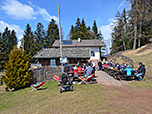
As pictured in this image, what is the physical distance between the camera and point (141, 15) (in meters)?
29.5

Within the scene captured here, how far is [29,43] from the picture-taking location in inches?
1762

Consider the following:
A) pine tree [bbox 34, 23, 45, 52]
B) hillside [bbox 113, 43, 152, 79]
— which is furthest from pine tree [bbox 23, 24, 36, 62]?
hillside [bbox 113, 43, 152, 79]

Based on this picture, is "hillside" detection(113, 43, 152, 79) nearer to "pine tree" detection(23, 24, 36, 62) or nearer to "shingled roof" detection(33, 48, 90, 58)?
"shingled roof" detection(33, 48, 90, 58)

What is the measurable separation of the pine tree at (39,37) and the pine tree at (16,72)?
34655 millimetres

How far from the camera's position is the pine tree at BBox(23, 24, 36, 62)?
141ft

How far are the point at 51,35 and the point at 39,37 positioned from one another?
4.89m

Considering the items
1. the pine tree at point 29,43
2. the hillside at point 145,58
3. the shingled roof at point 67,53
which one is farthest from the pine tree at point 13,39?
the hillside at point 145,58

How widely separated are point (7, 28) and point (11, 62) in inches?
1803

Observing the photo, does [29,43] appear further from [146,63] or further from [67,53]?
[146,63]

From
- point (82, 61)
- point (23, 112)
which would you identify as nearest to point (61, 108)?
point (23, 112)

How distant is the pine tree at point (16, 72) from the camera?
31.9 feet

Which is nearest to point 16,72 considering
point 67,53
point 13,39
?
point 67,53

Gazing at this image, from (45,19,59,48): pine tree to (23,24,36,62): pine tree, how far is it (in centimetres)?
536

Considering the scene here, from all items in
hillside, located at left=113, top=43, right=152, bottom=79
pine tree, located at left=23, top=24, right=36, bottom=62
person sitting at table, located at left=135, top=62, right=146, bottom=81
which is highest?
pine tree, located at left=23, top=24, right=36, bottom=62
